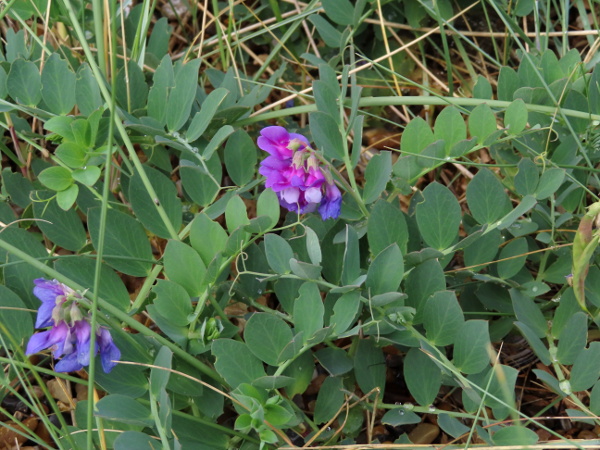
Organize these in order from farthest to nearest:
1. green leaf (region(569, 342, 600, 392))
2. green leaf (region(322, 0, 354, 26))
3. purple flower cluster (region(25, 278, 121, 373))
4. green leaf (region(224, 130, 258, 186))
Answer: green leaf (region(322, 0, 354, 26)), green leaf (region(224, 130, 258, 186)), green leaf (region(569, 342, 600, 392)), purple flower cluster (region(25, 278, 121, 373))

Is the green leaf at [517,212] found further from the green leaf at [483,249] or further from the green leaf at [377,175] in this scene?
the green leaf at [377,175]

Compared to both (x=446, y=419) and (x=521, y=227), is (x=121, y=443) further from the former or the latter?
(x=521, y=227)

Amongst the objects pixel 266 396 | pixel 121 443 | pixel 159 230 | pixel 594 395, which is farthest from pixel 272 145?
pixel 594 395

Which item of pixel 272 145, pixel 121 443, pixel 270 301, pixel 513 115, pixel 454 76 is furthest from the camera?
pixel 454 76

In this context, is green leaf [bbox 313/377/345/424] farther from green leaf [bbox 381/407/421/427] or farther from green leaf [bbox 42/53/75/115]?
green leaf [bbox 42/53/75/115]

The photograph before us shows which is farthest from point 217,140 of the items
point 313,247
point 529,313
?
point 529,313

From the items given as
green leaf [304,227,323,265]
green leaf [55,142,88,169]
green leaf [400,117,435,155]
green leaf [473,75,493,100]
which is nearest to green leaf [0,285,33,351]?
green leaf [55,142,88,169]

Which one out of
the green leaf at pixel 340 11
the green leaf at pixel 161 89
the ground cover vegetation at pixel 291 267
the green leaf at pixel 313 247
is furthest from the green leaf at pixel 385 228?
the green leaf at pixel 340 11
